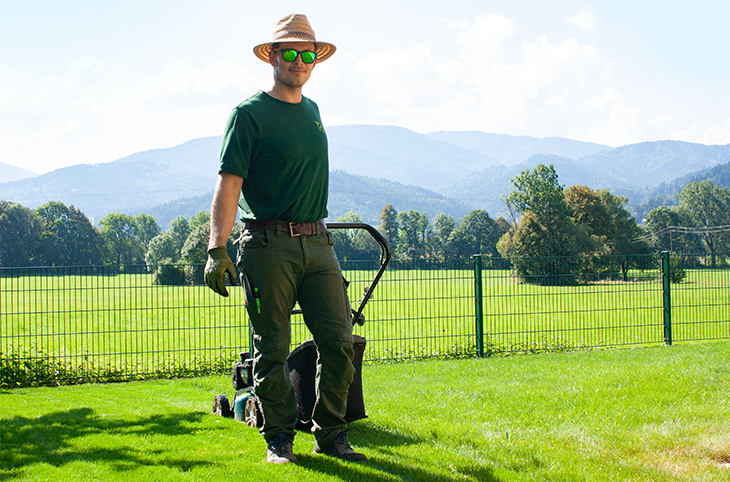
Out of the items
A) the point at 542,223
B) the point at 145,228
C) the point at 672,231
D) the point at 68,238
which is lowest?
the point at 542,223

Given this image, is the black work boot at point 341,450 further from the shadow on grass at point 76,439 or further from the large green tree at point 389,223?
the large green tree at point 389,223

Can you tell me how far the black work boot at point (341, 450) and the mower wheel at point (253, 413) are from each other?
0.77m

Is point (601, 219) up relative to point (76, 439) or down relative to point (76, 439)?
up

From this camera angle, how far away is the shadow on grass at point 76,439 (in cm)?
331

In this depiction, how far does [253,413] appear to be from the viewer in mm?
4262

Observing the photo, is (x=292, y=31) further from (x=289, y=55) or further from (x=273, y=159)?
(x=273, y=159)

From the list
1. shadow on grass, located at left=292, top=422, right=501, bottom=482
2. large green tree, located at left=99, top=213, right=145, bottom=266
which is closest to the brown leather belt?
shadow on grass, located at left=292, top=422, right=501, bottom=482

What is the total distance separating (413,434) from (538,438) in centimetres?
87

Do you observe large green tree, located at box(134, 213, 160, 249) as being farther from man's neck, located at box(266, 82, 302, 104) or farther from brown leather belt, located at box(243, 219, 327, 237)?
brown leather belt, located at box(243, 219, 327, 237)

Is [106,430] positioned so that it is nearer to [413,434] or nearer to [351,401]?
[351,401]

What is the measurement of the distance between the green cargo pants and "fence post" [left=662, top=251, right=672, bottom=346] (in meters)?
7.63

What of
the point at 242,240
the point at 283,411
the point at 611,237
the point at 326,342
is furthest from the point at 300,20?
the point at 611,237

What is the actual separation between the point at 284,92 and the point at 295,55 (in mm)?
224

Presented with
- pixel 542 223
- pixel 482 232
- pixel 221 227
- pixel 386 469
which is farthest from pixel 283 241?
pixel 482 232
